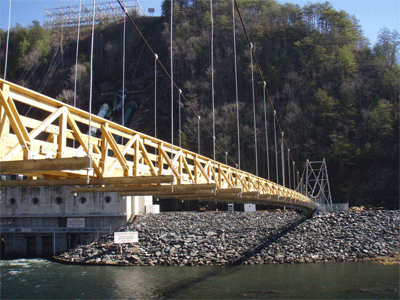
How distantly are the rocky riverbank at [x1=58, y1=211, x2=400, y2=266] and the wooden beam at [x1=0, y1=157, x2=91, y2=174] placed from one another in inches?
668

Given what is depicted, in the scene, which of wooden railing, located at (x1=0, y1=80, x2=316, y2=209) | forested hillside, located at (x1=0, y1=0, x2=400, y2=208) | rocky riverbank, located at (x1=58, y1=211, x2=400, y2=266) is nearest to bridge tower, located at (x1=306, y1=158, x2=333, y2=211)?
forested hillside, located at (x1=0, y1=0, x2=400, y2=208)

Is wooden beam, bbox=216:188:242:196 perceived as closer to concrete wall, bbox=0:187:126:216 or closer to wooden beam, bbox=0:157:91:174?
wooden beam, bbox=0:157:91:174

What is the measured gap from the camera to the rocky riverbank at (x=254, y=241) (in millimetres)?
21984

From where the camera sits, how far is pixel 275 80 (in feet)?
148

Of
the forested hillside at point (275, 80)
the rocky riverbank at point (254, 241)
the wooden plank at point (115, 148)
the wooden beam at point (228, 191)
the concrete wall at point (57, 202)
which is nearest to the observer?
the wooden plank at point (115, 148)

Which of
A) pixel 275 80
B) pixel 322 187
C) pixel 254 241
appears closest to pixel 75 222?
pixel 254 241

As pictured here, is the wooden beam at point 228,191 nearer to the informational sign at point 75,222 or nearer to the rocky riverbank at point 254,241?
the rocky riverbank at point 254,241

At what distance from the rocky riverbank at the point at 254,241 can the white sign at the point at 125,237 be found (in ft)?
1.22

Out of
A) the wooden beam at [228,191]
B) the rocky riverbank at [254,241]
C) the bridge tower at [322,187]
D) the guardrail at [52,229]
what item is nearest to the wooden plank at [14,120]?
the wooden beam at [228,191]

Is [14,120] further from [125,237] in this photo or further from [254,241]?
[254,241]

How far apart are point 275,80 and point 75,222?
2813 cm

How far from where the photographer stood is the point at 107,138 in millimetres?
7344

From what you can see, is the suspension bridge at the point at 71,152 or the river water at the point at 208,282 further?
the river water at the point at 208,282

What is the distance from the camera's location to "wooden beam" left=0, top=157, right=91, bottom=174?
5.59 meters
